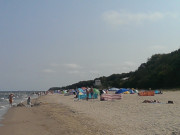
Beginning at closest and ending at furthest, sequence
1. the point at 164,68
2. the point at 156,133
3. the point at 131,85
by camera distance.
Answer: the point at 156,133, the point at 164,68, the point at 131,85

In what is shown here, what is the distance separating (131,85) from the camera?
7312cm

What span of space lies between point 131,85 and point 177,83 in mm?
21976

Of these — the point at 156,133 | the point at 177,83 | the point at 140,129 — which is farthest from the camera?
the point at 177,83

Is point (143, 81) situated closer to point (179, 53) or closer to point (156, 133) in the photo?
point (179, 53)

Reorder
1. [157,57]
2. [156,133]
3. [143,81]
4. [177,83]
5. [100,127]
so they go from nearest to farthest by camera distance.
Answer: [156,133] → [100,127] → [177,83] → [143,81] → [157,57]

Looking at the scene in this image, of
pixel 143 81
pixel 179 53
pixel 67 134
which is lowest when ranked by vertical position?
pixel 67 134

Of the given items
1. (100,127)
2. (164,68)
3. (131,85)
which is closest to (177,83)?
(164,68)

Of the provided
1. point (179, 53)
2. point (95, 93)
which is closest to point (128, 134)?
point (95, 93)

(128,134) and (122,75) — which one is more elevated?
(122,75)

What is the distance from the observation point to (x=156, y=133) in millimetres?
8742

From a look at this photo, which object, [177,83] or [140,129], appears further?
[177,83]

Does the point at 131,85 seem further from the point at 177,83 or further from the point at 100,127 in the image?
the point at 100,127

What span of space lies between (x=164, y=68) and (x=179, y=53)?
654 cm

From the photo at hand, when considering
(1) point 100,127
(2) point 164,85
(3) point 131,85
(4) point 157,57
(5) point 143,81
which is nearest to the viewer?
(1) point 100,127
